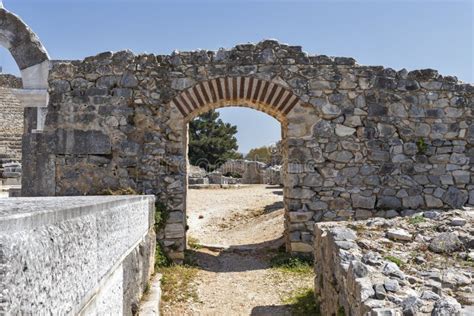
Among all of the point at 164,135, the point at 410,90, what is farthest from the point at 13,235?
the point at 410,90

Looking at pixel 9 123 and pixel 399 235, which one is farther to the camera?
pixel 9 123

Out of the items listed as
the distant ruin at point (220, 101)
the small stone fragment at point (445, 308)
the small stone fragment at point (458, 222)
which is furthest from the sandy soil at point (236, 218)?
the small stone fragment at point (445, 308)

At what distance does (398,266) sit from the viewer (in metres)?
2.70

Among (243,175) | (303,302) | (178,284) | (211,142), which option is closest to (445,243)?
(303,302)

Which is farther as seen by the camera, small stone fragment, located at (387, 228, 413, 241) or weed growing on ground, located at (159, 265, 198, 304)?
weed growing on ground, located at (159, 265, 198, 304)

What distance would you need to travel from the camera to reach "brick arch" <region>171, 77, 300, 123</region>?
611 centimetres

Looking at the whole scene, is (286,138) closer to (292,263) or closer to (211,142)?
(292,263)

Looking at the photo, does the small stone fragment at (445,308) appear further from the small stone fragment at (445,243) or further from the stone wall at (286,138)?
the stone wall at (286,138)

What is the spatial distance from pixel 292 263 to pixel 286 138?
191 centimetres

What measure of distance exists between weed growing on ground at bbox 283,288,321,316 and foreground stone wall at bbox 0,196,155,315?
7.43 ft

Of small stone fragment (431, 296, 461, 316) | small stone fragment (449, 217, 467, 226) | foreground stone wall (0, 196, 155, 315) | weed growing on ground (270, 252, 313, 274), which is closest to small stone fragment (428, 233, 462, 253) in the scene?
small stone fragment (449, 217, 467, 226)

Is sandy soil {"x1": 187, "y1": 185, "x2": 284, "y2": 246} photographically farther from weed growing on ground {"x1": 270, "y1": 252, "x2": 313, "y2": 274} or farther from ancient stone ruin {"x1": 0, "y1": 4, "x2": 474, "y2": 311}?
ancient stone ruin {"x1": 0, "y1": 4, "x2": 474, "y2": 311}

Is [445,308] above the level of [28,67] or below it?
below

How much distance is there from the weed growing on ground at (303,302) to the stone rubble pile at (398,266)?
8.7 inches
